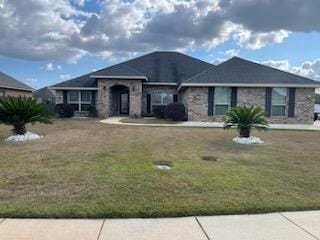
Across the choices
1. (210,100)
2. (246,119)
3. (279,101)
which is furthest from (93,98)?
(246,119)

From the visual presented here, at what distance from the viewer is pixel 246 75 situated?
2367 centimetres

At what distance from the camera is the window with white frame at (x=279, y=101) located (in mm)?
23062

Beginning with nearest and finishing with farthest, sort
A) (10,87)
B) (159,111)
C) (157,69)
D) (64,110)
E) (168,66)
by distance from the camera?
(159,111) → (64,110) → (157,69) → (168,66) → (10,87)

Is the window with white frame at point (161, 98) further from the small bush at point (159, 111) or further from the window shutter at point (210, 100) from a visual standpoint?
the window shutter at point (210, 100)

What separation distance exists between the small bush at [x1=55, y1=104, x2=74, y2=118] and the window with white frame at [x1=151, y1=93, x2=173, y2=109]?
6956mm

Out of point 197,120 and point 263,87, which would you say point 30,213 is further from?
point 263,87

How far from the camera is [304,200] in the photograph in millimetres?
5621

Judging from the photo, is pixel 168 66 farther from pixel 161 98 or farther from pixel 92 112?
pixel 92 112

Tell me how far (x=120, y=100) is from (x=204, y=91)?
431 inches

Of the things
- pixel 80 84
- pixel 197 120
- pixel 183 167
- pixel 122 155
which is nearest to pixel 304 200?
pixel 183 167

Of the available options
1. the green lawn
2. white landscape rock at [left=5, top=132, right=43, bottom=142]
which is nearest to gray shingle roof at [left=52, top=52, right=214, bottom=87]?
white landscape rock at [left=5, top=132, right=43, bottom=142]

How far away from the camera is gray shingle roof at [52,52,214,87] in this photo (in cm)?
2733

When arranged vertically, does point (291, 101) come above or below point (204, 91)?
below

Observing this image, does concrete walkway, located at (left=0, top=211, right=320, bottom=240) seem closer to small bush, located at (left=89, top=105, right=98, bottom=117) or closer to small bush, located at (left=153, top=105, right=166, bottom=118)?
small bush, located at (left=153, top=105, right=166, bottom=118)
